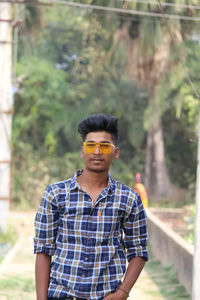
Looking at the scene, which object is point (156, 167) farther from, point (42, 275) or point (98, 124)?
point (42, 275)

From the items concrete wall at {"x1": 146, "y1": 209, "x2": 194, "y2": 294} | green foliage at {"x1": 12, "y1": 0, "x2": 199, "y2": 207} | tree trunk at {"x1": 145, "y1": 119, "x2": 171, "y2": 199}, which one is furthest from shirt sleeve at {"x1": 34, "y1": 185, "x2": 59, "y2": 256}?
tree trunk at {"x1": 145, "y1": 119, "x2": 171, "y2": 199}

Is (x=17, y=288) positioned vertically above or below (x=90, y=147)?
below

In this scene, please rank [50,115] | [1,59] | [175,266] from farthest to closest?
[50,115], [1,59], [175,266]

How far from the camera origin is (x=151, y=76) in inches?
752

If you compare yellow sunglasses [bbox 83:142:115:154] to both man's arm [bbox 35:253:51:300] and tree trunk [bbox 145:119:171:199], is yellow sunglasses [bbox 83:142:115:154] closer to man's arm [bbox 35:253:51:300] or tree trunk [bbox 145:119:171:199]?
man's arm [bbox 35:253:51:300]

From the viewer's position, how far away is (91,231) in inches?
110

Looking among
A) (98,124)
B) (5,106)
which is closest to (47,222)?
(98,124)

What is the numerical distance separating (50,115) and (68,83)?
5.20 feet

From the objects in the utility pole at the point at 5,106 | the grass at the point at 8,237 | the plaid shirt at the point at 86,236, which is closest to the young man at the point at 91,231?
the plaid shirt at the point at 86,236

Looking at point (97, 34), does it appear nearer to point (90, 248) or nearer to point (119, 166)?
point (119, 166)

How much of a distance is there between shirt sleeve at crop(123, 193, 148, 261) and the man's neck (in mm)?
167

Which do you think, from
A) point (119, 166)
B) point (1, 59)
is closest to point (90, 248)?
point (1, 59)

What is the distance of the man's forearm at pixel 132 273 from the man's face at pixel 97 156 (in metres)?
0.45

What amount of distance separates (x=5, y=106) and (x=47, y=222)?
1159 centimetres
